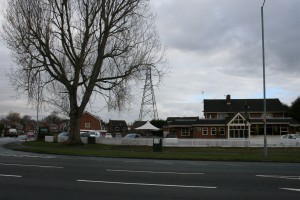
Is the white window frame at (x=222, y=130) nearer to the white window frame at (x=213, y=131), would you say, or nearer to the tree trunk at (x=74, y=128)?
the white window frame at (x=213, y=131)

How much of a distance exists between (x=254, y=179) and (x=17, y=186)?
7.27 m

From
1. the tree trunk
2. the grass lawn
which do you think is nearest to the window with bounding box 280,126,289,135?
the grass lawn

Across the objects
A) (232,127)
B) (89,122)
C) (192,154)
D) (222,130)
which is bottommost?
(192,154)

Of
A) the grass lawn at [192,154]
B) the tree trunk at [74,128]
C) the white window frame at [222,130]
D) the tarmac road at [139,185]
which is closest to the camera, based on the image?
the tarmac road at [139,185]

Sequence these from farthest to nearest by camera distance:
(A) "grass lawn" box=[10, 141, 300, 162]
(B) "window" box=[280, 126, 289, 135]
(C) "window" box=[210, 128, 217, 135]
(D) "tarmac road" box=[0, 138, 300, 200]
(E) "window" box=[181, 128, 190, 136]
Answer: (E) "window" box=[181, 128, 190, 136], (C) "window" box=[210, 128, 217, 135], (B) "window" box=[280, 126, 289, 135], (A) "grass lawn" box=[10, 141, 300, 162], (D) "tarmac road" box=[0, 138, 300, 200]

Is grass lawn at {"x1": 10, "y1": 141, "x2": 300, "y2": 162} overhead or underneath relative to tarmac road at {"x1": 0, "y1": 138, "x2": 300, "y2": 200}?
underneath

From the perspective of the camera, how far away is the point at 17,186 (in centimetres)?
1172

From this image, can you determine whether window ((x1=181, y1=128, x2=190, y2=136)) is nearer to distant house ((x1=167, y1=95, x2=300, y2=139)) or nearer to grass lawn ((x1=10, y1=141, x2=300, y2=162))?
distant house ((x1=167, y1=95, x2=300, y2=139))

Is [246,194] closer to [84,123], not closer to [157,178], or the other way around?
[157,178]

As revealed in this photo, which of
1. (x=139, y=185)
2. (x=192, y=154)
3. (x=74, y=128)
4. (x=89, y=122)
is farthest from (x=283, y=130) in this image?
(x=139, y=185)

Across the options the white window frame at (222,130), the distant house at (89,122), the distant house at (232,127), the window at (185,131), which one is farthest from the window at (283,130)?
the distant house at (89,122)

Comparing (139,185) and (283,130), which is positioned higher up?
(283,130)

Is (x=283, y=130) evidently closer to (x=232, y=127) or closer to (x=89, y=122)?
(x=232, y=127)

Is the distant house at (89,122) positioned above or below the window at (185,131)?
above
